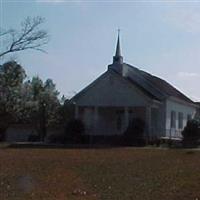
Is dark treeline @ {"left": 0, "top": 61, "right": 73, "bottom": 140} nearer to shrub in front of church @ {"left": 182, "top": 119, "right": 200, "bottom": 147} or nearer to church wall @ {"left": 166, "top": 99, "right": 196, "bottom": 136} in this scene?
church wall @ {"left": 166, "top": 99, "right": 196, "bottom": 136}

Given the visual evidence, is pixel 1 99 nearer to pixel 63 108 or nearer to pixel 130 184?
pixel 63 108

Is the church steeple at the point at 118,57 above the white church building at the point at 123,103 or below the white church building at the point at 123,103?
above

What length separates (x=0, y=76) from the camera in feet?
205

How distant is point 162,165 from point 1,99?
4839 cm

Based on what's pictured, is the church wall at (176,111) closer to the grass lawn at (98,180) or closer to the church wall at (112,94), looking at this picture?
the church wall at (112,94)

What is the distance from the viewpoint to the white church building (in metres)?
46.9

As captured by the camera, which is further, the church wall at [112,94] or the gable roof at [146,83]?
the gable roof at [146,83]

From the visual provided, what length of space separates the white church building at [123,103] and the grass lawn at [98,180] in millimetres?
24324

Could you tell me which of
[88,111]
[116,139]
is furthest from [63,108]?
[116,139]

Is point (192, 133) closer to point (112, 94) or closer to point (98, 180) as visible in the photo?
point (112, 94)

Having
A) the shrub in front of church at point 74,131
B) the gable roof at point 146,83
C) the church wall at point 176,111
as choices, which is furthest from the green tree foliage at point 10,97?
the shrub in front of church at point 74,131

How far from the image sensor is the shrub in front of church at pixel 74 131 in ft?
147

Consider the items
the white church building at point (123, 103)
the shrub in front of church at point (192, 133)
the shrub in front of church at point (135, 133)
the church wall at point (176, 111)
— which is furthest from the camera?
the church wall at point (176, 111)

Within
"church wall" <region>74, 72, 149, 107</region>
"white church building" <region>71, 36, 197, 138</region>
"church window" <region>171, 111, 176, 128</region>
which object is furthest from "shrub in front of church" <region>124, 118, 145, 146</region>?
"church window" <region>171, 111, 176, 128</region>
